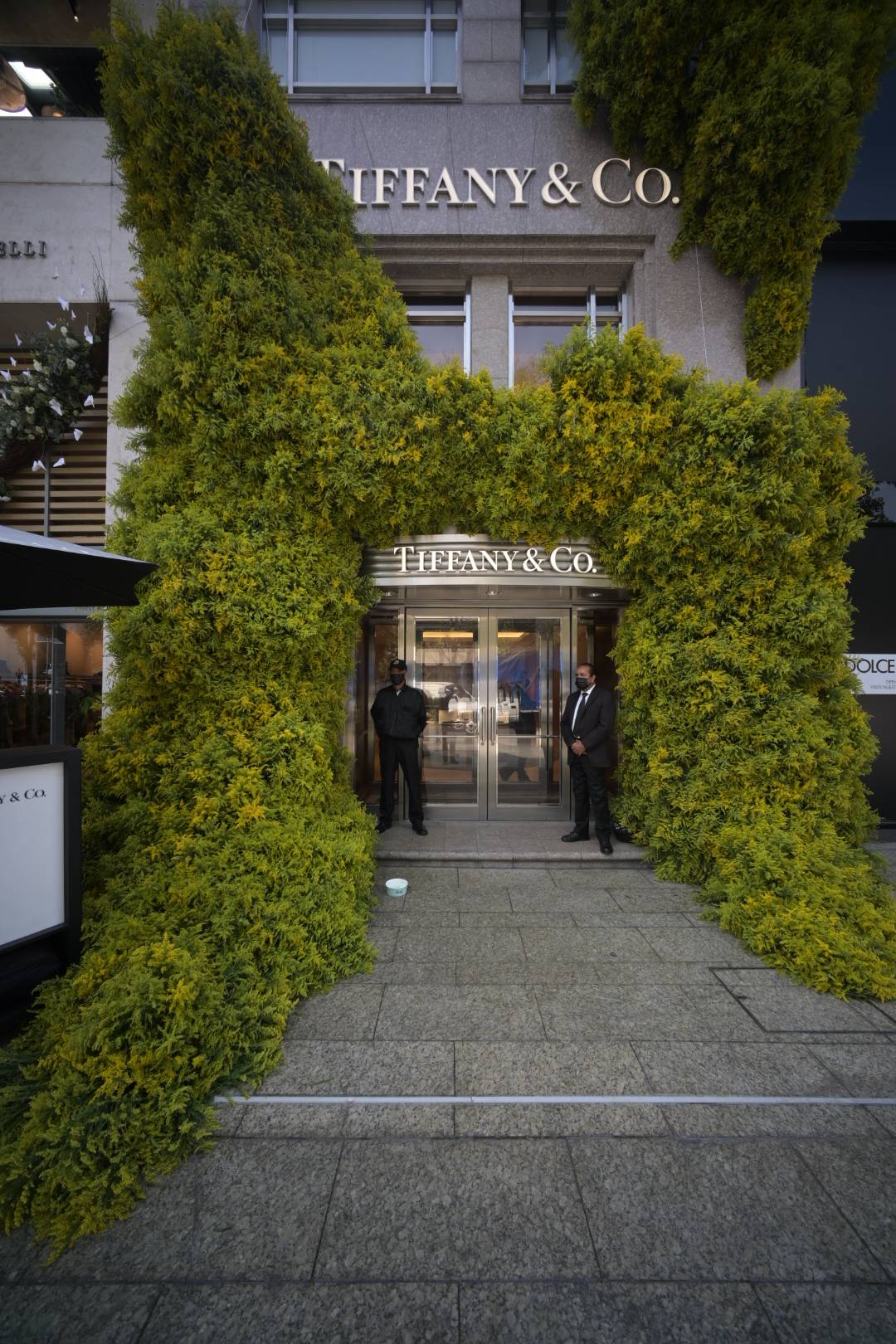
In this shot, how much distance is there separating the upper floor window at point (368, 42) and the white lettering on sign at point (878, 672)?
918 centimetres

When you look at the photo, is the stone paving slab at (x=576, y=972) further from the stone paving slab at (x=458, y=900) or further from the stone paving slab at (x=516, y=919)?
the stone paving slab at (x=458, y=900)

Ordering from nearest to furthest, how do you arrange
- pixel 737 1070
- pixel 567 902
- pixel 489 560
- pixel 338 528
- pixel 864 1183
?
pixel 864 1183 → pixel 737 1070 → pixel 567 902 → pixel 338 528 → pixel 489 560

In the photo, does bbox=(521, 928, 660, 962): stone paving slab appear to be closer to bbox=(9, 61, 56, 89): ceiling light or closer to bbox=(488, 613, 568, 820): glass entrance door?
bbox=(488, 613, 568, 820): glass entrance door

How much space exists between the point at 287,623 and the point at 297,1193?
3.70m

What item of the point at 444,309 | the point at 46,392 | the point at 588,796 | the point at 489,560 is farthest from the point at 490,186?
the point at 588,796

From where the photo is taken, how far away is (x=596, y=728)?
6645 mm

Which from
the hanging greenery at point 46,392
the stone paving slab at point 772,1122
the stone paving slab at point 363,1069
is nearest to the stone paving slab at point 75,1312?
the stone paving slab at point 363,1069

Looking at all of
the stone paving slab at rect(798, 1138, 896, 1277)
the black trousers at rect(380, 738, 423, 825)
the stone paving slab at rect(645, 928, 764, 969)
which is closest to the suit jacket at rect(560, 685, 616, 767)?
the black trousers at rect(380, 738, 423, 825)

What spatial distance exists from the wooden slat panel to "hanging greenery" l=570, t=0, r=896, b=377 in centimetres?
714

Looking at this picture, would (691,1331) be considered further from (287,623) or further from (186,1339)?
(287,623)

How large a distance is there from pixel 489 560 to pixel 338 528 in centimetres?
186

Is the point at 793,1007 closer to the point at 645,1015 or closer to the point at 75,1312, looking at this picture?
the point at 645,1015

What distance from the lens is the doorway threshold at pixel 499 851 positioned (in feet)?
20.5

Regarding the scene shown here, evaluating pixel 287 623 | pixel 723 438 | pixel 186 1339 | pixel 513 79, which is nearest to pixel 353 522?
pixel 287 623
